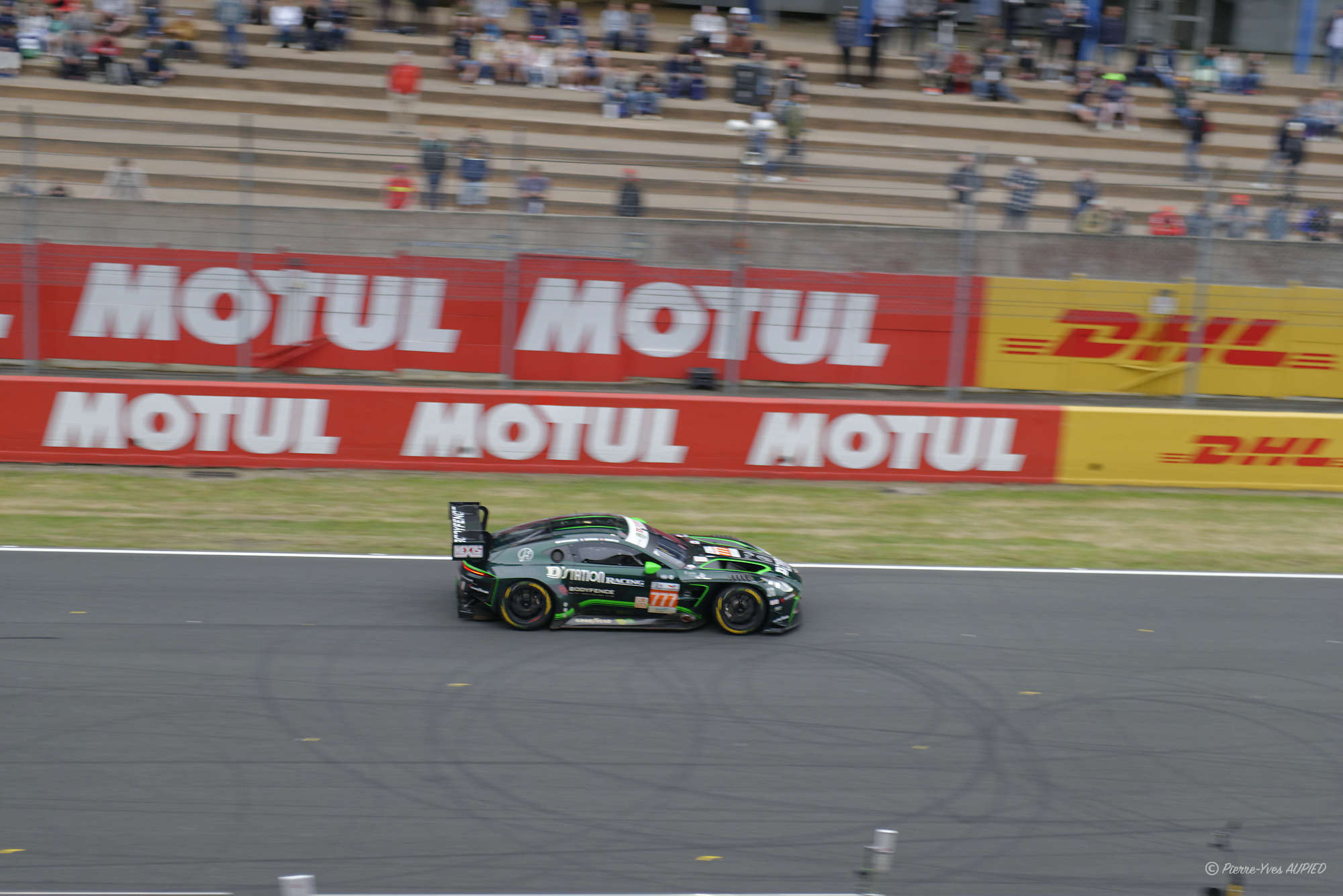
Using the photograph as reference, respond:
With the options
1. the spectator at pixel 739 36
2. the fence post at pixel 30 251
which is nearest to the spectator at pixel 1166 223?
Result: the spectator at pixel 739 36

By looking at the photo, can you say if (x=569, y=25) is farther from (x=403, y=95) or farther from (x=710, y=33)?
(x=403, y=95)

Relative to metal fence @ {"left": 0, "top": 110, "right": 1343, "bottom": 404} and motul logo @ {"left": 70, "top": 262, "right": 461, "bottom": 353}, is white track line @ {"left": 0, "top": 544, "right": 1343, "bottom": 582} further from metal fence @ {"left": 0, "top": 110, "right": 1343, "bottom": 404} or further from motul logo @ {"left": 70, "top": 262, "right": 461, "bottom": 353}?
motul logo @ {"left": 70, "top": 262, "right": 461, "bottom": 353}

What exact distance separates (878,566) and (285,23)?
17126 mm

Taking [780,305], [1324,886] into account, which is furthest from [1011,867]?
[780,305]

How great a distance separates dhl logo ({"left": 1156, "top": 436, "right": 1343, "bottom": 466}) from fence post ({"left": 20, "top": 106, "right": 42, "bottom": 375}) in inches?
553

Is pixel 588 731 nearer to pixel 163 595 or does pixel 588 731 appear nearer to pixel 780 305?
pixel 163 595

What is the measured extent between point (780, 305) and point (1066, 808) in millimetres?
11234

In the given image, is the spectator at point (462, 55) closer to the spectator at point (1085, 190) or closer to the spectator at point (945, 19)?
the spectator at point (945, 19)

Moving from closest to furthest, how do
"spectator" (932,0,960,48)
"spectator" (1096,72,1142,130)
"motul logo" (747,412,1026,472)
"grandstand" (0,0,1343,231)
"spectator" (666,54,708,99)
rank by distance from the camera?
"motul logo" (747,412,1026,472)
"grandstand" (0,0,1343,231)
"spectator" (666,54,708,99)
"spectator" (1096,72,1142,130)
"spectator" (932,0,960,48)

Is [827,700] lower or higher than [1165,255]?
lower

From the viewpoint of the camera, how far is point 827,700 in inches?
340

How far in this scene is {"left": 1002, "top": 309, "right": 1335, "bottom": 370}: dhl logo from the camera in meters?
18.1

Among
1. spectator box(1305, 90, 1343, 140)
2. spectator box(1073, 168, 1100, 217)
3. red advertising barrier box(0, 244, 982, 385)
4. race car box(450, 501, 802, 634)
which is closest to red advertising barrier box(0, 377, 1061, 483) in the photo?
red advertising barrier box(0, 244, 982, 385)

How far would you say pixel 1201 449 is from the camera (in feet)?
49.8
